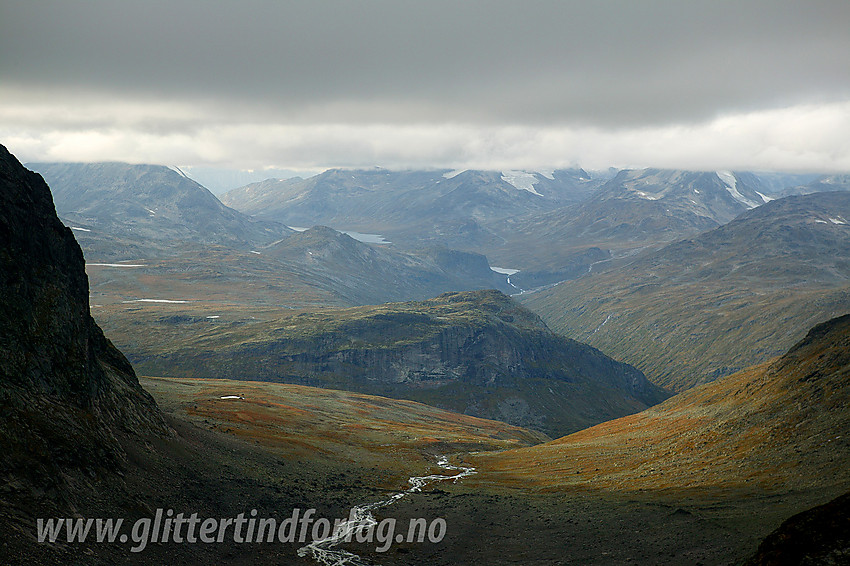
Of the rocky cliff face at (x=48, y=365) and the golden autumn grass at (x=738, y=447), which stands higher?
the rocky cliff face at (x=48, y=365)

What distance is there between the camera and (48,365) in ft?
198

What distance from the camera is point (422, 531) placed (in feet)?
218

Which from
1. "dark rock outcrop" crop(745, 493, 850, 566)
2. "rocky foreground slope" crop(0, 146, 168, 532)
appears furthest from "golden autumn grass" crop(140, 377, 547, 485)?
"dark rock outcrop" crop(745, 493, 850, 566)

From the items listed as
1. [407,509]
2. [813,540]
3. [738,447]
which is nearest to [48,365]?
[407,509]

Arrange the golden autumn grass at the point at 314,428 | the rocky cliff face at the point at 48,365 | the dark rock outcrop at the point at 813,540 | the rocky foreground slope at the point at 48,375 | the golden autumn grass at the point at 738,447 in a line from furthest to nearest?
the golden autumn grass at the point at 314,428 → the golden autumn grass at the point at 738,447 → the rocky cliff face at the point at 48,365 → the rocky foreground slope at the point at 48,375 → the dark rock outcrop at the point at 813,540

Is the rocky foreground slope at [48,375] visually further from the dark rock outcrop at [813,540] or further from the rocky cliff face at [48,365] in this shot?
the dark rock outcrop at [813,540]

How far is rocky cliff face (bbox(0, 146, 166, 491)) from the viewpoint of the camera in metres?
50.7

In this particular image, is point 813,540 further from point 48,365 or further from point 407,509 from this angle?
point 48,365

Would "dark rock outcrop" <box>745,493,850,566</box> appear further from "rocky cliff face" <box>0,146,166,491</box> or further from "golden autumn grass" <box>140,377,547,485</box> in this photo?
"golden autumn grass" <box>140,377,547,485</box>

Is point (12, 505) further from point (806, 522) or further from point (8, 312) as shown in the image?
point (806, 522)

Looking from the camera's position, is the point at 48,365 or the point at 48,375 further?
the point at 48,365

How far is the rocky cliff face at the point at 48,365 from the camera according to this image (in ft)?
166

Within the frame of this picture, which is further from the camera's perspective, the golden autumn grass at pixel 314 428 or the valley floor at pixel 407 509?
the golden autumn grass at pixel 314 428

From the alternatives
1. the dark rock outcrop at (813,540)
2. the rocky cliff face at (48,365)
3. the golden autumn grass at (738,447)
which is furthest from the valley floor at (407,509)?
the dark rock outcrop at (813,540)
